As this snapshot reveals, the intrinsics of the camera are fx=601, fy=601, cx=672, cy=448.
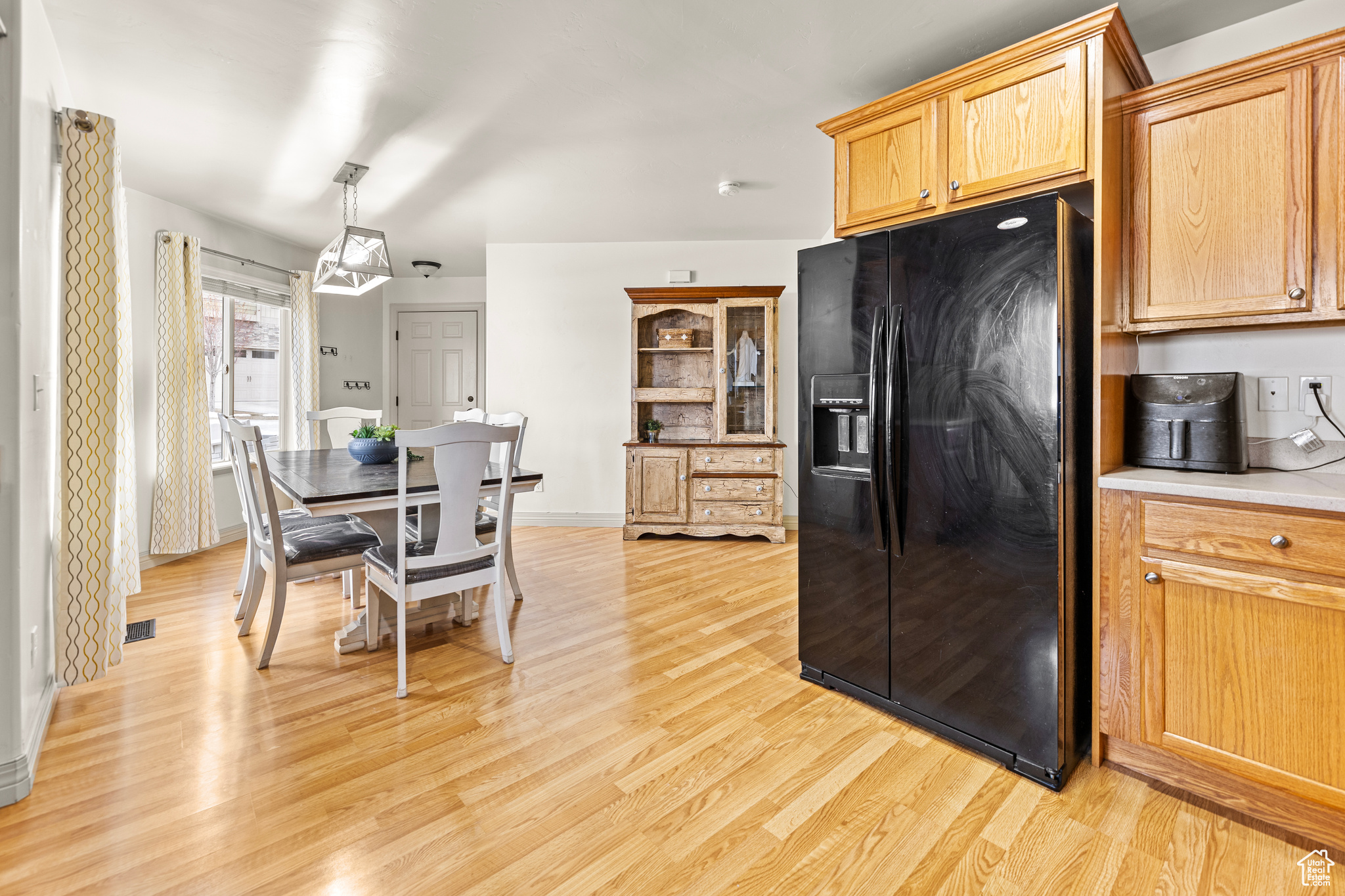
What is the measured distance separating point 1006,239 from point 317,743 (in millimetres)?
2661

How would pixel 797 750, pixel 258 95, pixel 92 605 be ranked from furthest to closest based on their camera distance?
pixel 258 95 < pixel 92 605 < pixel 797 750

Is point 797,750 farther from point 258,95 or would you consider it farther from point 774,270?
point 774,270

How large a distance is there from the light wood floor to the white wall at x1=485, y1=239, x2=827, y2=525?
271cm

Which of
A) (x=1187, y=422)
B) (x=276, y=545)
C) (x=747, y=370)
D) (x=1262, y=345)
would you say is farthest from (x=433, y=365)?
(x=1262, y=345)

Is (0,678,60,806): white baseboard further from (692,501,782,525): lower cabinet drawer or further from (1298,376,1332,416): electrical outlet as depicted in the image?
(1298,376,1332,416): electrical outlet

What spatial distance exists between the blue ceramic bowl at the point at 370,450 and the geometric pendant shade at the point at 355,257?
1.01m

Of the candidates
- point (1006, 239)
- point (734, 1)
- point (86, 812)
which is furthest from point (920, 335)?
point (86, 812)

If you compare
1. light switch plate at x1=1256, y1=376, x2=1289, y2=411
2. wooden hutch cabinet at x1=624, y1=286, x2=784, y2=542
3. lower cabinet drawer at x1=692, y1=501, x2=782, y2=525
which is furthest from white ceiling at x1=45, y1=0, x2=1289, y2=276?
lower cabinet drawer at x1=692, y1=501, x2=782, y2=525

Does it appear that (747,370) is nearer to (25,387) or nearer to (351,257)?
(351,257)

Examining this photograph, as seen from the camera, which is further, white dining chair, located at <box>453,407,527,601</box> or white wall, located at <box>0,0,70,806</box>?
white dining chair, located at <box>453,407,527,601</box>

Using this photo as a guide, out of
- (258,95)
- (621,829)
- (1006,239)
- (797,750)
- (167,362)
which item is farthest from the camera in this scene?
(167,362)

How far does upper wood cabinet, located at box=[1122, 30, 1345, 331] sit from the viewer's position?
1696 mm

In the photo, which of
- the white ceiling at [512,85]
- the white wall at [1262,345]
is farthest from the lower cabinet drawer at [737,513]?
the white wall at [1262,345]

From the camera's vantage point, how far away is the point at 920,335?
1973 mm
